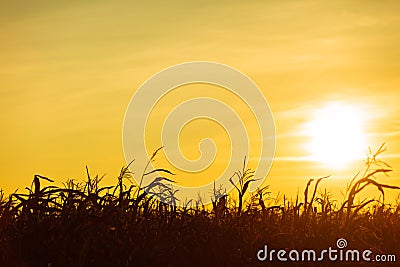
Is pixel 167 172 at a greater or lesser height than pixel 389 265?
greater

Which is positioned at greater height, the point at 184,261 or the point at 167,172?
the point at 167,172

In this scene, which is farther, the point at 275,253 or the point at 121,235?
the point at 275,253

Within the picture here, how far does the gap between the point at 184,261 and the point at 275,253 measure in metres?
1.37

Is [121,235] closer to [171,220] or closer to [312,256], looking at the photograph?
[171,220]

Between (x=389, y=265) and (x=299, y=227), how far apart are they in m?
1.27

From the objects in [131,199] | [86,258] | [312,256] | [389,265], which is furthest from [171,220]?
[389,265]

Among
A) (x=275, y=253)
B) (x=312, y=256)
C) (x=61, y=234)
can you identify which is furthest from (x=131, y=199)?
(x=312, y=256)

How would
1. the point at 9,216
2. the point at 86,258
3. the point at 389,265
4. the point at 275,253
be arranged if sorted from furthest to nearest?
the point at 389,265, the point at 275,253, the point at 9,216, the point at 86,258

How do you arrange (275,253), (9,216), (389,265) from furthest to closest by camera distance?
(389,265)
(275,253)
(9,216)

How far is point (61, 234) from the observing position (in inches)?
313

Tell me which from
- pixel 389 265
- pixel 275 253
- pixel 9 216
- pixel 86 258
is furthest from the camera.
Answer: pixel 389 265

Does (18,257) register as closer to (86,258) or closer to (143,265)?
(86,258)

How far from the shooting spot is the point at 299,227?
34.0ft

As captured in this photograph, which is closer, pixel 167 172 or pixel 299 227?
pixel 167 172
